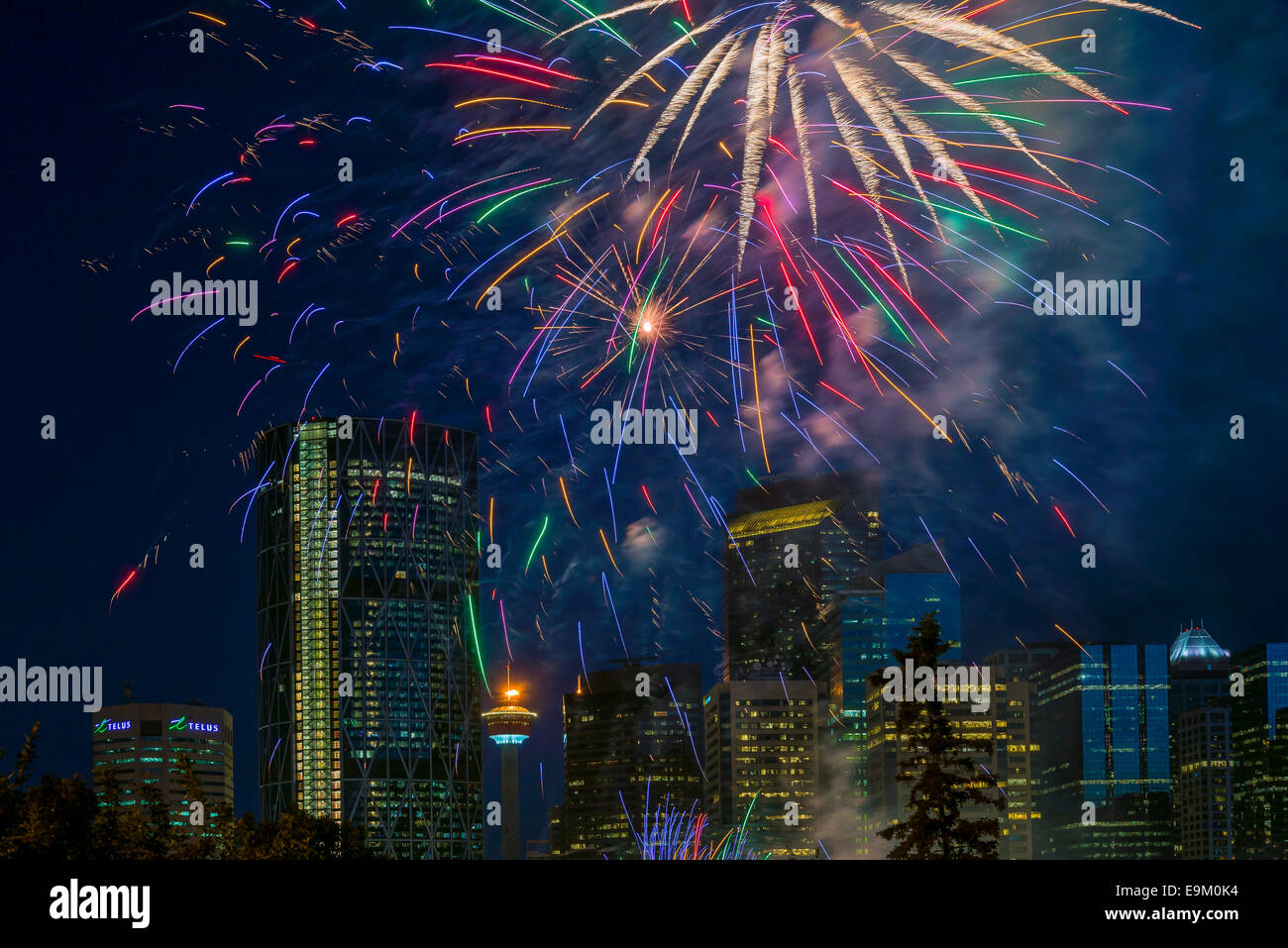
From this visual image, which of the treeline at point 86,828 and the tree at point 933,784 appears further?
the tree at point 933,784

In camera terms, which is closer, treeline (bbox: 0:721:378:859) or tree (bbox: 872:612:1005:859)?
treeline (bbox: 0:721:378:859)
